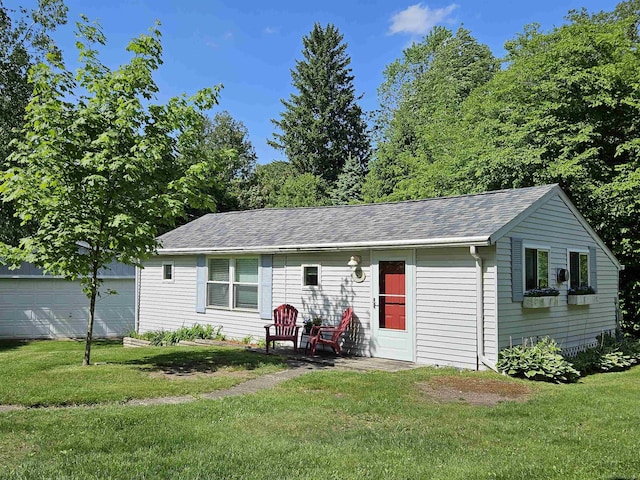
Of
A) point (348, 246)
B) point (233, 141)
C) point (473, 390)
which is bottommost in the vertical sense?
point (473, 390)

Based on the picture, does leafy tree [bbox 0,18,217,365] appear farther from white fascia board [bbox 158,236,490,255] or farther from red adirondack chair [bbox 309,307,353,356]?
red adirondack chair [bbox 309,307,353,356]

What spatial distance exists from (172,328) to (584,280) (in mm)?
10616

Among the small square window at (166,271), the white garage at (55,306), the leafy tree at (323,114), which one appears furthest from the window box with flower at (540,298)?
the leafy tree at (323,114)

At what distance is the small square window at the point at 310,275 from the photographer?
11.4m

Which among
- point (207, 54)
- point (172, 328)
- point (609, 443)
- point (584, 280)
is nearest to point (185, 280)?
point (172, 328)

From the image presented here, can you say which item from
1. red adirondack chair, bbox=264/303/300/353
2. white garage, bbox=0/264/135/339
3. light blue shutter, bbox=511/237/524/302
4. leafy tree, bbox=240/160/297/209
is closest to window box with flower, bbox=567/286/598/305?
light blue shutter, bbox=511/237/524/302

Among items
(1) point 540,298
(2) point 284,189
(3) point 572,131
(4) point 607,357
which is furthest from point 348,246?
(2) point 284,189

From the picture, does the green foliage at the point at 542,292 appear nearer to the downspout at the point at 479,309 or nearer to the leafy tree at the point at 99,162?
the downspout at the point at 479,309

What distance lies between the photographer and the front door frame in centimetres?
981

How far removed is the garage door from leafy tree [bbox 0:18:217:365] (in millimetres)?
9752

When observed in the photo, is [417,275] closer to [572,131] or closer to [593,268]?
[593,268]

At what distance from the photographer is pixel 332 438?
506 cm

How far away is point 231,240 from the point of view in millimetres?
13422

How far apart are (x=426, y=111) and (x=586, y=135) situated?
52.0 feet
